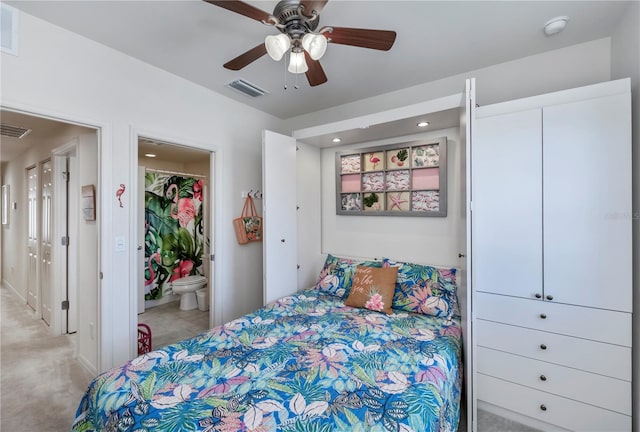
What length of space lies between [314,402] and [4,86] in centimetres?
249

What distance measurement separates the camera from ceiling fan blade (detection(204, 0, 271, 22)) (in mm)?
1216

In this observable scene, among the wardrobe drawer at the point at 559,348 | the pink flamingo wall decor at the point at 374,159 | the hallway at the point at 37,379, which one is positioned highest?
the pink flamingo wall decor at the point at 374,159

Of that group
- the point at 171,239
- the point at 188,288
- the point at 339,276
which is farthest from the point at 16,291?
the point at 339,276

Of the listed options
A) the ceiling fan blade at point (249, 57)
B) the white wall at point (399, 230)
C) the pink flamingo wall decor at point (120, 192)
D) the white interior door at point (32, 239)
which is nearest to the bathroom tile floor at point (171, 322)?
the white interior door at point (32, 239)

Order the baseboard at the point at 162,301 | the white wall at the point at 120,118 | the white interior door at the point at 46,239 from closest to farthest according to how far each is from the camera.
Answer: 1. the white wall at the point at 120,118
2. the white interior door at the point at 46,239
3. the baseboard at the point at 162,301

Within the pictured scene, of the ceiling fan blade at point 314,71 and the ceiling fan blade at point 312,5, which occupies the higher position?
the ceiling fan blade at point 312,5

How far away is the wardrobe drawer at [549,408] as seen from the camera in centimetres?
166

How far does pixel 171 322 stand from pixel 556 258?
4.12 m

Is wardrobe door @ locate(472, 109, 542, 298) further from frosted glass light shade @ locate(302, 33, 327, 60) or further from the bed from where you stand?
frosted glass light shade @ locate(302, 33, 327, 60)

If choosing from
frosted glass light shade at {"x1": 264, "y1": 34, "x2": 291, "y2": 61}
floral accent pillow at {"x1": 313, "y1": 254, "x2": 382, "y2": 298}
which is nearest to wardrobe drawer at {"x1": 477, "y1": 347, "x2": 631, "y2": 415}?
floral accent pillow at {"x1": 313, "y1": 254, "x2": 382, "y2": 298}

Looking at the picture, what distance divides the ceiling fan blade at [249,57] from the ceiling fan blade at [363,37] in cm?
39

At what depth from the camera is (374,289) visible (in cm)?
238

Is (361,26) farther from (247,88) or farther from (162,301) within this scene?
(162,301)

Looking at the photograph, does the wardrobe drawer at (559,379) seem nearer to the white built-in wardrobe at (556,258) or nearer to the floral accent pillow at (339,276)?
the white built-in wardrobe at (556,258)
